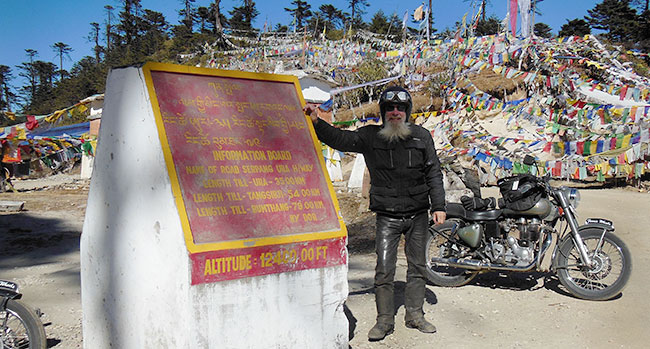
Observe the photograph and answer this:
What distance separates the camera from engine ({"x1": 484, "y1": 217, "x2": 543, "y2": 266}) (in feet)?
16.5

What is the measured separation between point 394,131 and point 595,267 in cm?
243

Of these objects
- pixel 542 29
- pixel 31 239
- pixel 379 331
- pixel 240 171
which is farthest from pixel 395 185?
pixel 542 29

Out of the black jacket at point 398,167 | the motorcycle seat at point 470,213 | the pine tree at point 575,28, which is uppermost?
the pine tree at point 575,28

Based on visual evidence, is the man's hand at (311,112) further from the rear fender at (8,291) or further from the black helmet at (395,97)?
the rear fender at (8,291)

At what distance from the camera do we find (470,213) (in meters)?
5.27

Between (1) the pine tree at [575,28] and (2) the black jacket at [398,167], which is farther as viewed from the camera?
(1) the pine tree at [575,28]

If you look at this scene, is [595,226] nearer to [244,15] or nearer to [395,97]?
[395,97]

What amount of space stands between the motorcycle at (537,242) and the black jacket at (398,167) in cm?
131

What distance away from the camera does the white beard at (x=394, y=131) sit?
13.3 feet

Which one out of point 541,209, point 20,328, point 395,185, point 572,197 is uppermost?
point 395,185

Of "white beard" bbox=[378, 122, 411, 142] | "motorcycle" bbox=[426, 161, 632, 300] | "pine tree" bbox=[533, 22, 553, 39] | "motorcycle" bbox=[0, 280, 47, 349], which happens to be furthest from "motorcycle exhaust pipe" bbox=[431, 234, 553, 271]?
"pine tree" bbox=[533, 22, 553, 39]

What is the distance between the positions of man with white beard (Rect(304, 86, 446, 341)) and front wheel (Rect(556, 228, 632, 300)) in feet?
5.42

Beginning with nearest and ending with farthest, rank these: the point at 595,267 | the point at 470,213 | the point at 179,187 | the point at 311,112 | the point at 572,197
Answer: the point at 179,187
the point at 311,112
the point at 595,267
the point at 572,197
the point at 470,213

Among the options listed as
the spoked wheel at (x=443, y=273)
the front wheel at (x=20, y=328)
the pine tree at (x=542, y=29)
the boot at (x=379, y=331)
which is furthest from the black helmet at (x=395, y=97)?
the pine tree at (x=542, y=29)
